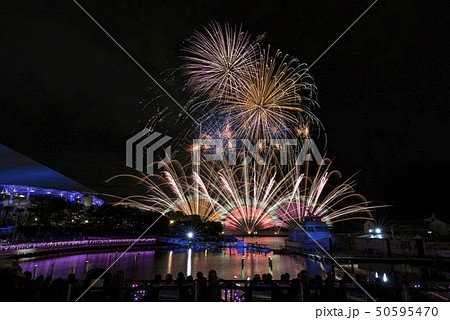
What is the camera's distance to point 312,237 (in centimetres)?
4300

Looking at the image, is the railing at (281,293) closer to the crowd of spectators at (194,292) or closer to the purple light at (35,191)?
the crowd of spectators at (194,292)

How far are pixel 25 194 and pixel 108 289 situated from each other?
99.0 metres

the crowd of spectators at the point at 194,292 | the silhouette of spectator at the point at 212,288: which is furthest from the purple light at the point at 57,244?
the silhouette of spectator at the point at 212,288

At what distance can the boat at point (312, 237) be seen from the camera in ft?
138

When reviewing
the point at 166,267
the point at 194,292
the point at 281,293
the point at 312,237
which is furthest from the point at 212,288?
the point at 312,237

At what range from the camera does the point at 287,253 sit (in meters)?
44.4

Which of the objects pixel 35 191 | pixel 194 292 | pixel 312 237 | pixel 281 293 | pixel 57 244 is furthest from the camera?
pixel 35 191

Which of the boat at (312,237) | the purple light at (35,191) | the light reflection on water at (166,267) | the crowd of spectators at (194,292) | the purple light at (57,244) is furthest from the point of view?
the purple light at (35,191)

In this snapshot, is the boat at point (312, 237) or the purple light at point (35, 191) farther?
the purple light at point (35, 191)

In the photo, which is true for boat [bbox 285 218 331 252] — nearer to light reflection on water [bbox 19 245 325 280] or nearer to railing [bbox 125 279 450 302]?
light reflection on water [bbox 19 245 325 280]

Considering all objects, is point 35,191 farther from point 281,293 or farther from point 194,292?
point 281,293

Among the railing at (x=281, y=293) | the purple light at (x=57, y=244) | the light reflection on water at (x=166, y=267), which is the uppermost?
the purple light at (x=57, y=244)

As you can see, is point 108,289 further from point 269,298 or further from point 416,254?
point 416,254
